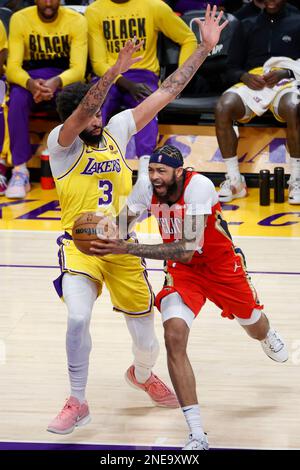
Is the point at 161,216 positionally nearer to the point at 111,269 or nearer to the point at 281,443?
the point at 111,269

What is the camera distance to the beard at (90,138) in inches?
198

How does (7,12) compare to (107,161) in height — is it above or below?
below

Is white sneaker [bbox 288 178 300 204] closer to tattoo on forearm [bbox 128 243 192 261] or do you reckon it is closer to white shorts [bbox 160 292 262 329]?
white shorts [bbox 160 292 262 329]

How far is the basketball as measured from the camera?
183 inches

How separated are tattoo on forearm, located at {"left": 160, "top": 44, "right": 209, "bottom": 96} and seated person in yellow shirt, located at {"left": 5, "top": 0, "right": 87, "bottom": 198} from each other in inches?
187

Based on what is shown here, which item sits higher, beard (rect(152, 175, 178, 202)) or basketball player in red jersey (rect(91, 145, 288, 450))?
beard (rect(152, 175, 178, 202))

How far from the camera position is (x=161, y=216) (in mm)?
5035

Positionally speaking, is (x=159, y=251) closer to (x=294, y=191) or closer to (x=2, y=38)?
(x=294, y=191)

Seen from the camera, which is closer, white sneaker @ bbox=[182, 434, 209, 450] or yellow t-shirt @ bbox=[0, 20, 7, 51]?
white sneaker @ bbox=[182, 434, 209, 450]

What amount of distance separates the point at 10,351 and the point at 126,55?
2.16 meters

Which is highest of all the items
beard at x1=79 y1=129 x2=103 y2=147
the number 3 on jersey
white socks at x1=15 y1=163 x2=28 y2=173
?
beard at x1=79 y1=129 x2=103 y2=147

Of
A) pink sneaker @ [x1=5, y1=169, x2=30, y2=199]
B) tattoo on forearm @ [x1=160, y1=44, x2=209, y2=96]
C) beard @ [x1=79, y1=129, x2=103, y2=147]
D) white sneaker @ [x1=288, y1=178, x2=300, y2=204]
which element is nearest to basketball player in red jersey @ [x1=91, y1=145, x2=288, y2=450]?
beard @ [x1=79, y1=129, x2=103, y2=147]

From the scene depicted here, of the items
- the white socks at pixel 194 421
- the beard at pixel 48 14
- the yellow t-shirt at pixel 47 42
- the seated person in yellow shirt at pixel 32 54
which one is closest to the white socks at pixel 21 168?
the seated person in yellow shirt at pixel 32 54
